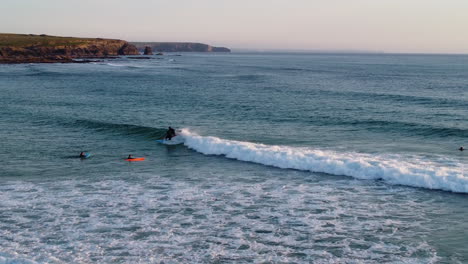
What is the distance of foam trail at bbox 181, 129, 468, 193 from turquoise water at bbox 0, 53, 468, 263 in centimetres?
8

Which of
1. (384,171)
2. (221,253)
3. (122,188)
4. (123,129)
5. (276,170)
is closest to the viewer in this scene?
(221,253)

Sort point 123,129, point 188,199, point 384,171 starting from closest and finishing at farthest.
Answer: point 188,199
point 384,171
point 123,129

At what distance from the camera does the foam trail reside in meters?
23.4

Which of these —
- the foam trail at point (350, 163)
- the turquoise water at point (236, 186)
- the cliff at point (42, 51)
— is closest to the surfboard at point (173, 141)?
the turquoise water at point (236, 186)

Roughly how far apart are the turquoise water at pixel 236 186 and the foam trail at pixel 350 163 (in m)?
0.08

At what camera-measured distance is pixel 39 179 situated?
79.7ft

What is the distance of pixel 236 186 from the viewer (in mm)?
23438

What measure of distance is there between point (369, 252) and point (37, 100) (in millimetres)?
48775

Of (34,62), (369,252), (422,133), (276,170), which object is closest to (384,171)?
(276,170)

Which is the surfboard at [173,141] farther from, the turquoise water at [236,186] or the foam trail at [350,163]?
the foam trail at [350,163]

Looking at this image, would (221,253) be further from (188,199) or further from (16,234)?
(16,234)

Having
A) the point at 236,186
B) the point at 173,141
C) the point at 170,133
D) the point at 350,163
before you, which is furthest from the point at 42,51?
the point at 350,163

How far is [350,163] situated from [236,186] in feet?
24.3

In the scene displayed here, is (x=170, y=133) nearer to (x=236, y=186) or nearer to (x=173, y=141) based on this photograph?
(x=173, y=141)
